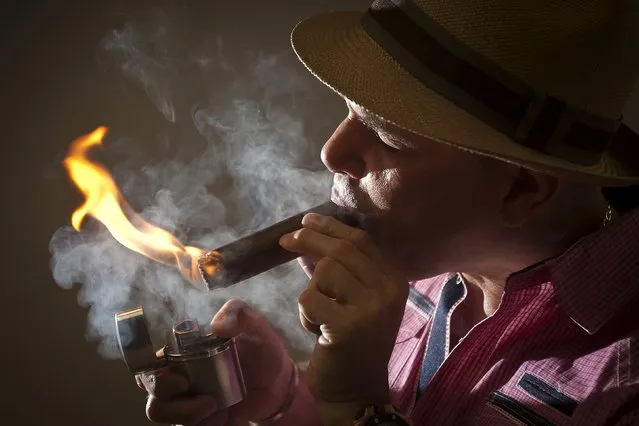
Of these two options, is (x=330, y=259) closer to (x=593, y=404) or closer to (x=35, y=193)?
(x=593, y=404)

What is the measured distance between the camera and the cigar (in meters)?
1.26

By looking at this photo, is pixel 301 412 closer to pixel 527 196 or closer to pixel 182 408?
pixel 182 408

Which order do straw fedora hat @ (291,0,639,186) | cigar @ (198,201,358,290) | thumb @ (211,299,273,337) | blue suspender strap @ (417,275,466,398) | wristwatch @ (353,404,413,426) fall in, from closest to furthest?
straw fedora hat @ (291,0,639,186) → wristwatch @ (353,404,413,426) → cigar @ (198,201,358,290) → thumb @ (211,299,273,337) → blue suspender strap @ (417,275,466,398)

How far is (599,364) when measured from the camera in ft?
3.85

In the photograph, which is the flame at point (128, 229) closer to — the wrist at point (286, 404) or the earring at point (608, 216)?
the wrist at point (286, 404)

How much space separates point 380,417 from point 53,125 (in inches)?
66.9

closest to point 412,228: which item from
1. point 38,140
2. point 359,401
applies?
point 359,401

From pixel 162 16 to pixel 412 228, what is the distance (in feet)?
4.93

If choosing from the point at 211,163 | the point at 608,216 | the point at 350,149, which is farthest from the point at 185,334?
the point at 211,163

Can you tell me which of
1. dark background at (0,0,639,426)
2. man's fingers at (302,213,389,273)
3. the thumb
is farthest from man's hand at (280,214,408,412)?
dark background at (0,0,639,426)

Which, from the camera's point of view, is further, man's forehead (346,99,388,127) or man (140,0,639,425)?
man's forehead (346,99,388,127)

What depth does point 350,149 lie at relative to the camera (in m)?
1.23

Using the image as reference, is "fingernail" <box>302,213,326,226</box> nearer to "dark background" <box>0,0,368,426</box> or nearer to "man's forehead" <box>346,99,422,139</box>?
"man's forehead" <box>346,99,422,139</box>

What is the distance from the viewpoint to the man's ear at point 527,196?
1195mm
